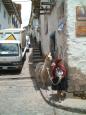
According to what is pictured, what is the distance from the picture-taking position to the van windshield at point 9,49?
21562 millimetres

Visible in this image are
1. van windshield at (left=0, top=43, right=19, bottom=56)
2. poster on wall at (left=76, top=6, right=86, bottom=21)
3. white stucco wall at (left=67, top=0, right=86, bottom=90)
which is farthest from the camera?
van windshield at (left=0, top=43, right=19, bottom=56)

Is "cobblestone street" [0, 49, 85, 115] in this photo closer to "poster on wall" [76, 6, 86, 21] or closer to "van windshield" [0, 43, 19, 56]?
"van windshield" [0, 43, 19, 56]

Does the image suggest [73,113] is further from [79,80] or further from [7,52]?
[7,52]

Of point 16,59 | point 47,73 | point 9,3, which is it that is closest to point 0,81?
point 16,59

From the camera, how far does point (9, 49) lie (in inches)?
865

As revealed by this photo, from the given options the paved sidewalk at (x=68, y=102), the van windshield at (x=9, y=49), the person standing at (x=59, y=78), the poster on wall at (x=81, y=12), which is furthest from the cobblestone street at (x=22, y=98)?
the poster on wall at (x=81, y=12)

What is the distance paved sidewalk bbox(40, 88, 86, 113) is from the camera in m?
11.1

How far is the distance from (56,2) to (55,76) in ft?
17.6

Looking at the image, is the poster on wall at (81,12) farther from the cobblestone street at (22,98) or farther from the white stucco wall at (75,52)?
the cobblestone street at (22,98)

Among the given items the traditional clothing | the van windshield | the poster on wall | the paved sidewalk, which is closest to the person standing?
the traditional clothing

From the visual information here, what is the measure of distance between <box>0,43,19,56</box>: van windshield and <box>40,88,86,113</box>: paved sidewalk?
842 centimetres

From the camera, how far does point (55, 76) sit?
1260 centimetres

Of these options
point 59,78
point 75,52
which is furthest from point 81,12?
point 59,78

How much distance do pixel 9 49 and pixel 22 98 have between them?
29.3 ft
